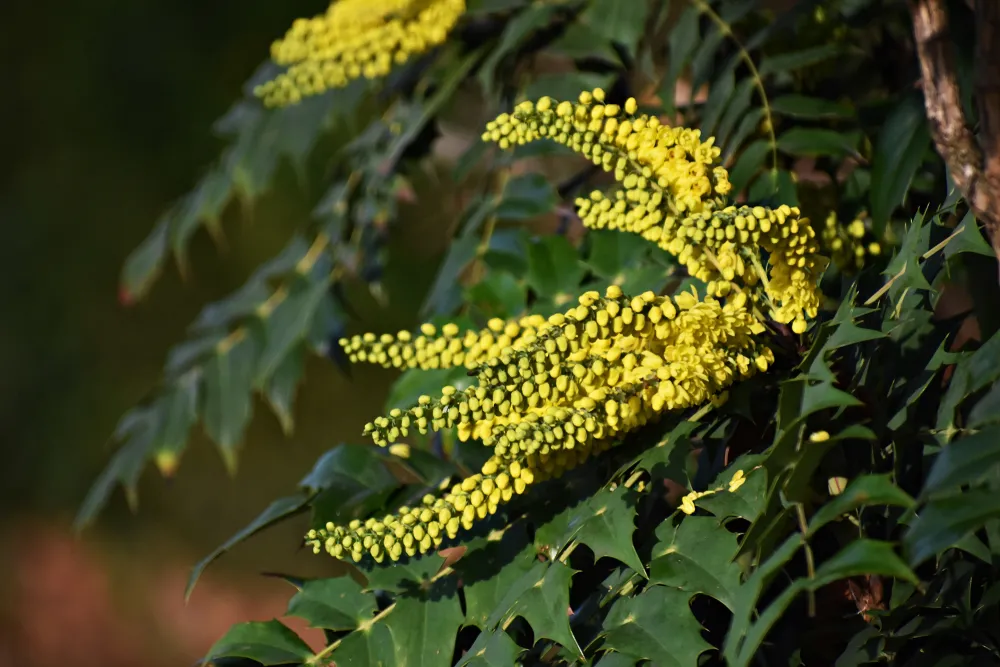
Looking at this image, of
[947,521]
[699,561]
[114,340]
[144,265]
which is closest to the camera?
[947,521]

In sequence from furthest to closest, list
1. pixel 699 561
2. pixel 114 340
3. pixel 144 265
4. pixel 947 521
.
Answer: pixel 114 340 < pixel 144 265 < pixel 699 561 < pixel 947 521

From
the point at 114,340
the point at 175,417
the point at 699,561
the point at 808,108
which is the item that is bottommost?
the point at 114,340

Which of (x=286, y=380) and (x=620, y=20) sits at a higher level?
(x=620, y=20)

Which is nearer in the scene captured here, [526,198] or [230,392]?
[526,198]

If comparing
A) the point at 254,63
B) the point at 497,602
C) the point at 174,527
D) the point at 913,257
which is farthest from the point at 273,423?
the point at 913,257

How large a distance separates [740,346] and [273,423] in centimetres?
172

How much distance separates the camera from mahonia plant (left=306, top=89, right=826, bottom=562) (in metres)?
0.39

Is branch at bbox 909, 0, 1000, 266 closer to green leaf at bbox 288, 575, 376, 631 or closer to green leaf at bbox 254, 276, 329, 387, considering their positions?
green leaf at bbox 288, 575, 376, 631

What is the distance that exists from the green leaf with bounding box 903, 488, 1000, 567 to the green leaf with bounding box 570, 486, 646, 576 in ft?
0.42

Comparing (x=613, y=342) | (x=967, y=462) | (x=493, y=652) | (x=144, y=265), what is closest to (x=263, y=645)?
(x=493, y=652)

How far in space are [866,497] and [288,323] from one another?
0.64 metres

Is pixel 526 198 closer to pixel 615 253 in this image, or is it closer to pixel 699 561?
pixel 615 253

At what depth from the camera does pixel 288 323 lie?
0.84m

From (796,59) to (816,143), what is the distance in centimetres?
7
